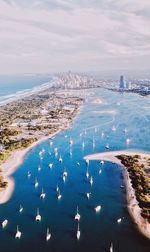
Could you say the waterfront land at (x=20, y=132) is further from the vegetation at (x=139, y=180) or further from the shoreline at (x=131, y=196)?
the vegetation at (x=139, y=180)

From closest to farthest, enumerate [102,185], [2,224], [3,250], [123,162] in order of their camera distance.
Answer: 1. [3,250]
2. [2,224]
3. [102,185]
4. [123,162]

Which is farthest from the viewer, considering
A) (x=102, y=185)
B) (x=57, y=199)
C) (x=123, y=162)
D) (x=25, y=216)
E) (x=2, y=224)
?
(x=123, y=162)

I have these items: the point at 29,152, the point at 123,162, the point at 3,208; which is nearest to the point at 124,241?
the point at 3,208

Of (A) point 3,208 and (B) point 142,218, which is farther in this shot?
(A) point 3,208

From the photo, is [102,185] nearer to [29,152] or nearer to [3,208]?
[3,208]

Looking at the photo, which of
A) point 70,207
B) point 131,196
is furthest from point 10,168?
point 131,196

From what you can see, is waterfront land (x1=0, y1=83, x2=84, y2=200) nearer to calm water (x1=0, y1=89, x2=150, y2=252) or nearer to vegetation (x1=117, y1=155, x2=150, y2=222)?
calm water (x1=0, y1=89, x2=150, y2=252)
